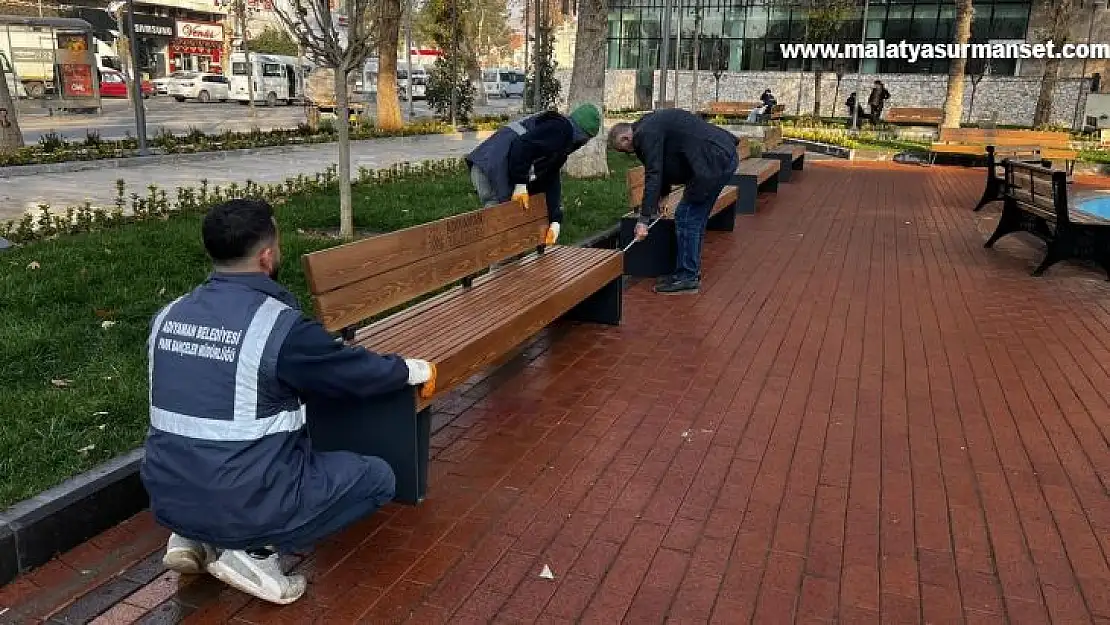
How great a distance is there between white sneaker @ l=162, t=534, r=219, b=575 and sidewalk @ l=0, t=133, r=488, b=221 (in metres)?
7.55

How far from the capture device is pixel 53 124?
24.1 metres

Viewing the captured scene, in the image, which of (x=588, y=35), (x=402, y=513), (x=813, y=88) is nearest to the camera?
(x=402, y=513)

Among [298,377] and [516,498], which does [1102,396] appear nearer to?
[516,498]

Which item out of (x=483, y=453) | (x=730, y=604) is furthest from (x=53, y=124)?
(x=730, y=604)

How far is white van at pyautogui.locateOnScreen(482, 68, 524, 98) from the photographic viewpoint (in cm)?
6175

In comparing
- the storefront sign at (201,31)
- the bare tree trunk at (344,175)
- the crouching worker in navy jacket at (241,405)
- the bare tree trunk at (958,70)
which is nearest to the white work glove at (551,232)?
the bare tree trunk at (344,175)

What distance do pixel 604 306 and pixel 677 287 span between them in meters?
1.11

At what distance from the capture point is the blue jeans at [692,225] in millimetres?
6781

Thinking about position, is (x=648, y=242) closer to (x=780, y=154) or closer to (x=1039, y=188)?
(x=1039, y=188)

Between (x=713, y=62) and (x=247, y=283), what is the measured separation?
45154 mm

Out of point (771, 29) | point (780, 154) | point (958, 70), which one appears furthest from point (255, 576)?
point (771, 29)

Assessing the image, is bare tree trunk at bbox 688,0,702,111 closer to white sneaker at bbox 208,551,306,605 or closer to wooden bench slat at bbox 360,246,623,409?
wooden bench slat at bbox 360,246,623,409

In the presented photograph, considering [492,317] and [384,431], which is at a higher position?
[492,317]

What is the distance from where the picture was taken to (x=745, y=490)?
3715 mm
